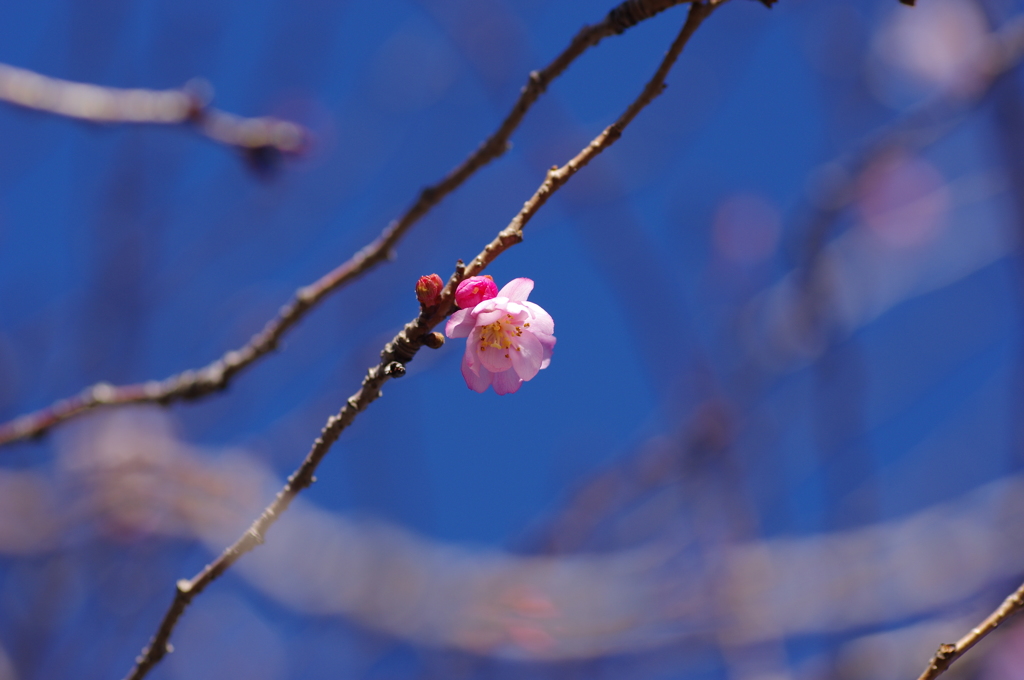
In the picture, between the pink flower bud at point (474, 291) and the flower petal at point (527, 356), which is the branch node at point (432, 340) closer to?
the pink flower bud at point (474, 291)

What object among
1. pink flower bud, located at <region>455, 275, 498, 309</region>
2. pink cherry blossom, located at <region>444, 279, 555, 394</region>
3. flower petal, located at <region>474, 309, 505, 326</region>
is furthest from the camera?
pink cherry blossom, located at <region>444, 279, 555, 394</region>

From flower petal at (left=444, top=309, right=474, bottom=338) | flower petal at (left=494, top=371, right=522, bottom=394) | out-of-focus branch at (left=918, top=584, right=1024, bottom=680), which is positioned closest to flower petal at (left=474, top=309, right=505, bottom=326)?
flower petal at (left=444, top=309, right=474, bottom=338)

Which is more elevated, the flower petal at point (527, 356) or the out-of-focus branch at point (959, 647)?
the flower petal at point (527, 356)

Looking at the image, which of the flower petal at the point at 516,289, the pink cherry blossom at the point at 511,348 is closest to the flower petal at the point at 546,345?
the pink cherry blossom at the point at 511,348

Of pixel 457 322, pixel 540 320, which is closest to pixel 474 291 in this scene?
pixel 457 322

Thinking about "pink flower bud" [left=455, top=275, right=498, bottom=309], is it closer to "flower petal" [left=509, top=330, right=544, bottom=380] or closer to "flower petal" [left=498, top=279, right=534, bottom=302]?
"flower petal" [left=498, top=279, right=534, bottom=302]
